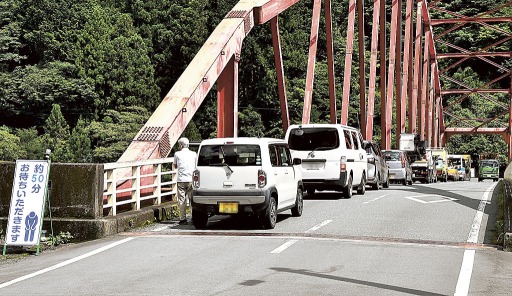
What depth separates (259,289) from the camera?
8.63 m

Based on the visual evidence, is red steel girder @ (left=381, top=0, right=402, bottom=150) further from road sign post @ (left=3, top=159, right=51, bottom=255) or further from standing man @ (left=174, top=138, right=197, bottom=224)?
road sign post @ (left=3, top=159, right=51, bottom=255)

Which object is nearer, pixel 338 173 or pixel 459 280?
pixel 459 280

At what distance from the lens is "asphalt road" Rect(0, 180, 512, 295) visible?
882 centimetres

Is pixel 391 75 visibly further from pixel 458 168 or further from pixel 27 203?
pixel 27 203

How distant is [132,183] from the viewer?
15.2 m

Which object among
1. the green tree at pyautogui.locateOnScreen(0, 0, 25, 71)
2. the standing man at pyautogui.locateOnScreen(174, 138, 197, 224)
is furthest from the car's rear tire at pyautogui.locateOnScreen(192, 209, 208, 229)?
the green tree at pyautogui.locateOnScreen(0, 0, 25, 71)

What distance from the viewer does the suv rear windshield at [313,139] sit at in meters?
21.5

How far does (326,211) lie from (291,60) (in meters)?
50.8

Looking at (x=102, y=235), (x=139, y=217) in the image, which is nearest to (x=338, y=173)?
(x=139, y=217)

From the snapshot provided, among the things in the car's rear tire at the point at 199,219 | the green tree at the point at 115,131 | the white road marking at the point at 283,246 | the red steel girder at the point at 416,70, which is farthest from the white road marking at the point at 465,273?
the green tree at the point at 115,131

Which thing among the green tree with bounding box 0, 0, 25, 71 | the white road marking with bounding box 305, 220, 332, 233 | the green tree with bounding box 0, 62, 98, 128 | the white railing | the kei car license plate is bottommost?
the white road marking with bounding box 305, 220, 332, 233

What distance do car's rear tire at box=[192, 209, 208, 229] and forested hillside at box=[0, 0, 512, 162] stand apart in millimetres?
47783

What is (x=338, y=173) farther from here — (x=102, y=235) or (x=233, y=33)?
(x=102, y=235)

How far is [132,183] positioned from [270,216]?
9.56ft
